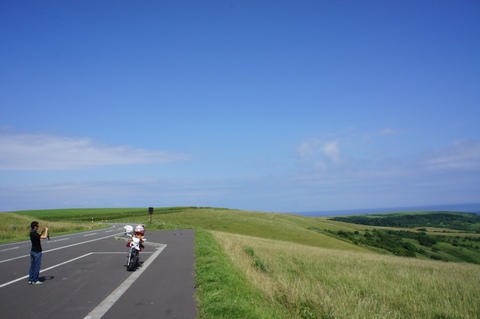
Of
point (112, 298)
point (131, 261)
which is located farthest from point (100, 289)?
point (131, 261)

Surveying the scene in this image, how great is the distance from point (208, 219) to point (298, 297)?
55948 millimetres

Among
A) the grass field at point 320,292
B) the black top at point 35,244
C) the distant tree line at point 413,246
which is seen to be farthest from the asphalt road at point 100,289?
the distant tree line at point 413,246

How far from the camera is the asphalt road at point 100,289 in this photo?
797cm

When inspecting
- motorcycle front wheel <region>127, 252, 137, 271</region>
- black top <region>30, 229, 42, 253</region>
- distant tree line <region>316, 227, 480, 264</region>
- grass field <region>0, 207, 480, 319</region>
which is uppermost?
black top <region>30, 229, 42, 253</region>

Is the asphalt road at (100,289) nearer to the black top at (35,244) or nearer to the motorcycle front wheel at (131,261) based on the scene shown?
the motorcycle front wheel at (131,261)

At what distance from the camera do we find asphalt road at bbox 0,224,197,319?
26.2ft

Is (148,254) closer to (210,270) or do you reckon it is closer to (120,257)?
(120,257)

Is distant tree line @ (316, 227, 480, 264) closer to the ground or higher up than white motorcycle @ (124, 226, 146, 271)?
closer to the ground

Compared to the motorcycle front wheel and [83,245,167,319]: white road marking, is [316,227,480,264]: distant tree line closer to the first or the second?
the motorcycle front wheel

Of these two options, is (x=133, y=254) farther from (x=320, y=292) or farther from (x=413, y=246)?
(x=413, y=246)

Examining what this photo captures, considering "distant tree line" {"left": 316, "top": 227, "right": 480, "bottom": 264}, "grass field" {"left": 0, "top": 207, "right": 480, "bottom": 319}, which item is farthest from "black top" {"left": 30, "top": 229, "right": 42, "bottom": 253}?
"distant tree line" {"left": 316, "top": 227, "right": 480, "bottom": 264}

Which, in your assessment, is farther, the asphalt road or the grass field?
the grass field

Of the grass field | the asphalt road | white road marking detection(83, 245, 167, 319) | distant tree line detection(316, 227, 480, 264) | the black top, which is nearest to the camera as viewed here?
white road marking detection(83, 245, 167, 319)

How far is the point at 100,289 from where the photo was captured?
1023 centimetres
